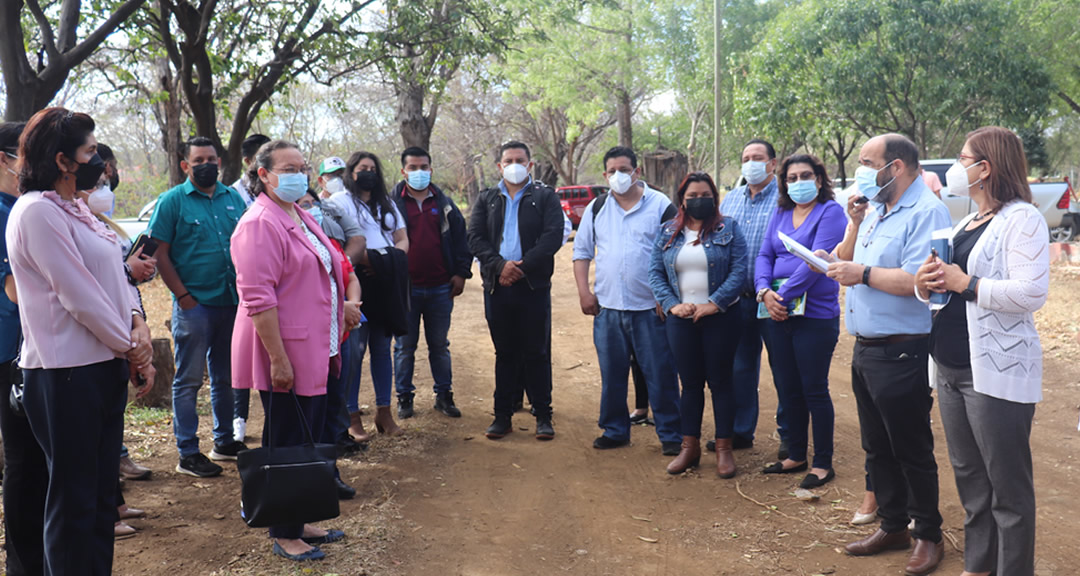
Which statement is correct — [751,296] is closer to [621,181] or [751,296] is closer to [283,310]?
[621,181]

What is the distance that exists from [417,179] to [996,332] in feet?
14.1

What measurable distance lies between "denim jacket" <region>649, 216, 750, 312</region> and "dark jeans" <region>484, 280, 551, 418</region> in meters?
1.05

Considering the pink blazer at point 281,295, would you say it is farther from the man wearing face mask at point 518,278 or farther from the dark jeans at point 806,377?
the dark jeans at point 806,377

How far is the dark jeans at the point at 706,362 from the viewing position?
17.6 ft

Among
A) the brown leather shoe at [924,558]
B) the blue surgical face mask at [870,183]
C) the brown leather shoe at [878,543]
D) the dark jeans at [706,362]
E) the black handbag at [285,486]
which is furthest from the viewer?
the dark jeans at [706,362]

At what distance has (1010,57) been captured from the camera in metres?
18.0

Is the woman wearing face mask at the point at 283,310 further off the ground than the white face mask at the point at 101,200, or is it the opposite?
the white face mask at the point at 101,200

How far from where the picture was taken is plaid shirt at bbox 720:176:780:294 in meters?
5.76

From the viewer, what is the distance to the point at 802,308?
500 cm

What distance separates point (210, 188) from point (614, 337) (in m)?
2.91

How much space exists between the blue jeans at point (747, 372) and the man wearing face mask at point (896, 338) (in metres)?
1.60

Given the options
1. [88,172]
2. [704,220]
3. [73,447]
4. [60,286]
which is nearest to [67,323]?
[60,286]

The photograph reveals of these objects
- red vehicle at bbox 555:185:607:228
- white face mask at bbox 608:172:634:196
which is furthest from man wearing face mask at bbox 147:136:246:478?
red vehicle at bbox 555:185:607:228

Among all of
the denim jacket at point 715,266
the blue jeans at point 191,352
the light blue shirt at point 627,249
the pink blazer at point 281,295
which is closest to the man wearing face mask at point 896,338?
the denim jacket at point 715,266
